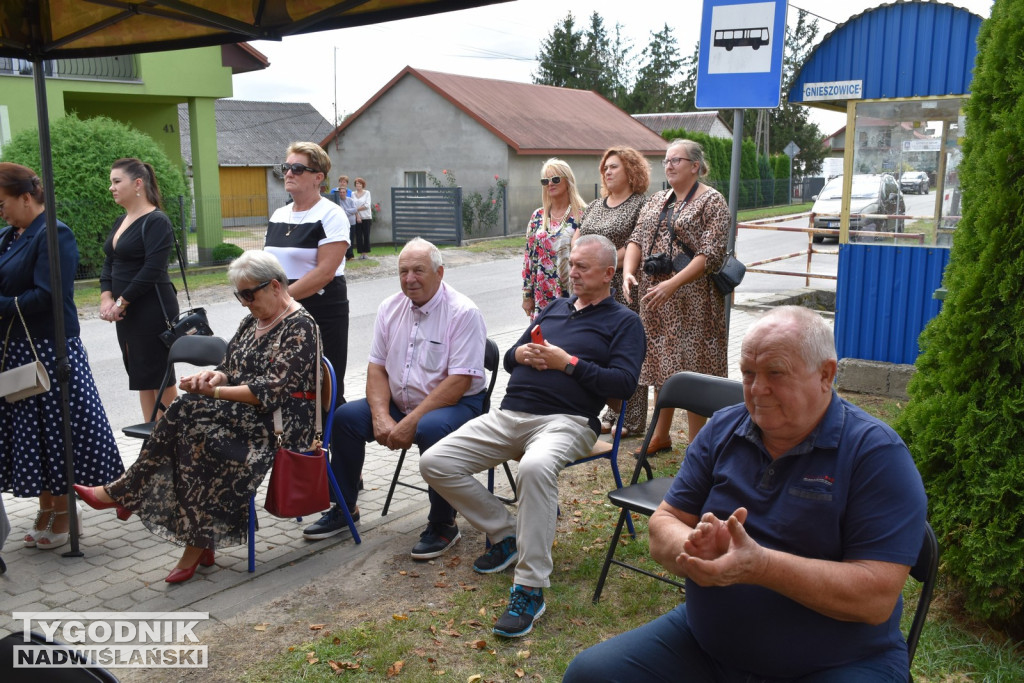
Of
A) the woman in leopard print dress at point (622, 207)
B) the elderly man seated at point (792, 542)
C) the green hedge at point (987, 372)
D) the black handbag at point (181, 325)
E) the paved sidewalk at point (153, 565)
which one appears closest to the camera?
the elderly man seated at point (792, 542)

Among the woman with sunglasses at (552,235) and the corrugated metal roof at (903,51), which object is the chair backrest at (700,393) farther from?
the corrugated metal roof at (903,51)

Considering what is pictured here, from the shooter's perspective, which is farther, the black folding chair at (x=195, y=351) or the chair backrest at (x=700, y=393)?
the black folding chair at (x=195, y=351)

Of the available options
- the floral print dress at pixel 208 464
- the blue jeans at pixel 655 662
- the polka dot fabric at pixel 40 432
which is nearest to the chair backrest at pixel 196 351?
the polka dot fabric at pixel 40 432

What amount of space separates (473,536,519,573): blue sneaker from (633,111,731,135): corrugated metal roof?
5686cm

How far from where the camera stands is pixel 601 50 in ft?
249

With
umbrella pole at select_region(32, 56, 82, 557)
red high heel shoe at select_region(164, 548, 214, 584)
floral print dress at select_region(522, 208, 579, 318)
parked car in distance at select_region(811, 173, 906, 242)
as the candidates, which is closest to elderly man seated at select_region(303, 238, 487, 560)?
red high heel shoe at select_region(164, 548, 214, 584)

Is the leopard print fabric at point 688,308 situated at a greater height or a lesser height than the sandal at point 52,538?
greater

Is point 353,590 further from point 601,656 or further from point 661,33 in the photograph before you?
point 661,33

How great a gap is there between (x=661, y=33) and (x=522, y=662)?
3212 inches

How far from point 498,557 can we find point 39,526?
2.63m

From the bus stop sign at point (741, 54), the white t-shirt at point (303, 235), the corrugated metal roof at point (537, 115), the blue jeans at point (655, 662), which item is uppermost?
the corrugated metal roof at point (537, 115)

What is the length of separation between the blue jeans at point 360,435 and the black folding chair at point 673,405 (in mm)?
1024

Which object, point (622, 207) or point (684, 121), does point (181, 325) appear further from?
point (684, 121)

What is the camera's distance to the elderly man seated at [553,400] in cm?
429
